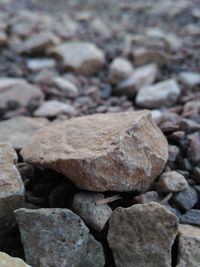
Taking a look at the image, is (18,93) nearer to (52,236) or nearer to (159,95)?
(159,95)

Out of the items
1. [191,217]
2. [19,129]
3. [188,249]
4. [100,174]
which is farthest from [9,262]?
[19,129]

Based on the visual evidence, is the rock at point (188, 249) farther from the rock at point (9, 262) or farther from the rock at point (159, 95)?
the rock at point (159, 95)

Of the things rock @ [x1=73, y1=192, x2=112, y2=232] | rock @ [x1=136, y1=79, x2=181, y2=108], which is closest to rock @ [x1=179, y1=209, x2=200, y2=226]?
rock @ [x1=73, y1=192, x2=112, y2=232]

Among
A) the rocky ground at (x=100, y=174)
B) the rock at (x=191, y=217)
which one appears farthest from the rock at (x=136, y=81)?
the rock at (x=191, y=217)

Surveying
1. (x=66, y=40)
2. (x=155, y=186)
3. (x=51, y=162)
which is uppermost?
(x=66, y=40)

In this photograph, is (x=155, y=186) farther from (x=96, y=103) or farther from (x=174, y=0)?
(x=174, y=0)

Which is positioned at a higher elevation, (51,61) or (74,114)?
(51,61)

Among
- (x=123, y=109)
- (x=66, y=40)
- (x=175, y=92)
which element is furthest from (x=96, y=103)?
(x=66, y=40)

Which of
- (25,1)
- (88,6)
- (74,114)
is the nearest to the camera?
(74,114)

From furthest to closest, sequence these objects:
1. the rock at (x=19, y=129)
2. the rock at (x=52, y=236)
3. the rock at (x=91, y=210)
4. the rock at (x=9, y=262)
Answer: the rock at (x=19, y=129)
the rock at (x=91, y=210)
the rock at (x=52, y=236)
the rock at (x=9, y=262)
